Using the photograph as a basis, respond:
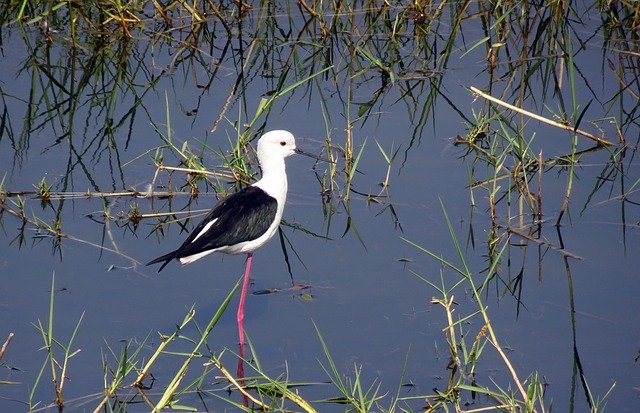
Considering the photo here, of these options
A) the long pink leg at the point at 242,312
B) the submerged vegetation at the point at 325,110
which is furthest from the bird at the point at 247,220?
the submerged vegetation at the point at 325,110

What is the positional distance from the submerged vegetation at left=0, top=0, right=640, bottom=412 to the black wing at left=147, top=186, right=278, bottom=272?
0.34m

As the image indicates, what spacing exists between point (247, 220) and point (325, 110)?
1.77 m

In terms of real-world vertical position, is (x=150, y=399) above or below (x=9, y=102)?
below

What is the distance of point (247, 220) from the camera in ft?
→ 17.4

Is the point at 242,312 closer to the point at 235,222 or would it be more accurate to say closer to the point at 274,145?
the point at 235,222

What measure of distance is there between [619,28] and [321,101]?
7.18ft

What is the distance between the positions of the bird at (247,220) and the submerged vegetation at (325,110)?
0.98ft

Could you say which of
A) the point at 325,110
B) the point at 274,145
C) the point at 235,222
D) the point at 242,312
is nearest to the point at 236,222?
the point at 235,222

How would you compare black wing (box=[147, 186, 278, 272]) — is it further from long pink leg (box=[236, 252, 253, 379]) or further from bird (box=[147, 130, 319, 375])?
long pink leg (box=[236, 252, 253, 379])

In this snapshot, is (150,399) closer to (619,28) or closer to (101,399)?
(101,399)

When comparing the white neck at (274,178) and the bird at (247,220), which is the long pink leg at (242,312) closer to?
the bird at (247,220)

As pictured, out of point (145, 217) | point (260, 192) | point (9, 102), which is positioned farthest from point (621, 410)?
point (9, 102)

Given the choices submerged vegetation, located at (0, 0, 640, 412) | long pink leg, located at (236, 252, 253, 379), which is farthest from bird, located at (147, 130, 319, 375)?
submerged vegetation, located at (0, 0, 640, 412)

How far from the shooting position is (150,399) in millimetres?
4387
